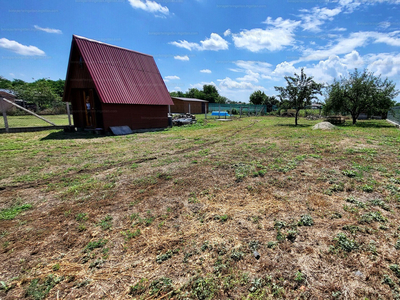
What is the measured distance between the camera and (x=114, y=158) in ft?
22.6

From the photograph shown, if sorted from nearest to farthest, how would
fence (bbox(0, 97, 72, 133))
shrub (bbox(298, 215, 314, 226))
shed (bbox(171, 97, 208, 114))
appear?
shrub (bbox(298, 215, 314, 226))
fence (bbox(0, 97, 72, 133))
shed (bbox(171, 97, 208, 114))

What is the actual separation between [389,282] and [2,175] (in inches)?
308

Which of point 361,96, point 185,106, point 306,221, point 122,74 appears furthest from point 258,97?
point 306,221

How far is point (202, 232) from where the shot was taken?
289cm

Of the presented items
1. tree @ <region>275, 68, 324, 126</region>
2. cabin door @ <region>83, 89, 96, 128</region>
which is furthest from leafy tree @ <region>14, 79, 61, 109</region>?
tree @ <region>275, 68, 324, 126</region>

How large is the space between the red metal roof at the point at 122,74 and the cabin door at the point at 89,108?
143 cm

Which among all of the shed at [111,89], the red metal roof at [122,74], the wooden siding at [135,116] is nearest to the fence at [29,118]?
the shed at [111,89]

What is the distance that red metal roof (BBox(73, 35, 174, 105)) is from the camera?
1256 centimetres

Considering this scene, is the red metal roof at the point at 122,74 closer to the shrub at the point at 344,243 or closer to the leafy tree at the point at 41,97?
the shrub at the point at 344,243

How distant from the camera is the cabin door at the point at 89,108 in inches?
520

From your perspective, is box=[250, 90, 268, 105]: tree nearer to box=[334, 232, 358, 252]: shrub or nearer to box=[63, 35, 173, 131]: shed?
box=[63, 35, 173, 131]: shed

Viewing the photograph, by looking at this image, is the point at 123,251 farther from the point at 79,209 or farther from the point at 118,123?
the point at 118,123

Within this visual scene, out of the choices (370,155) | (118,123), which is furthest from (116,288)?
(118,123)

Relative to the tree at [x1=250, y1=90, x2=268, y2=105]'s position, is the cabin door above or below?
below
